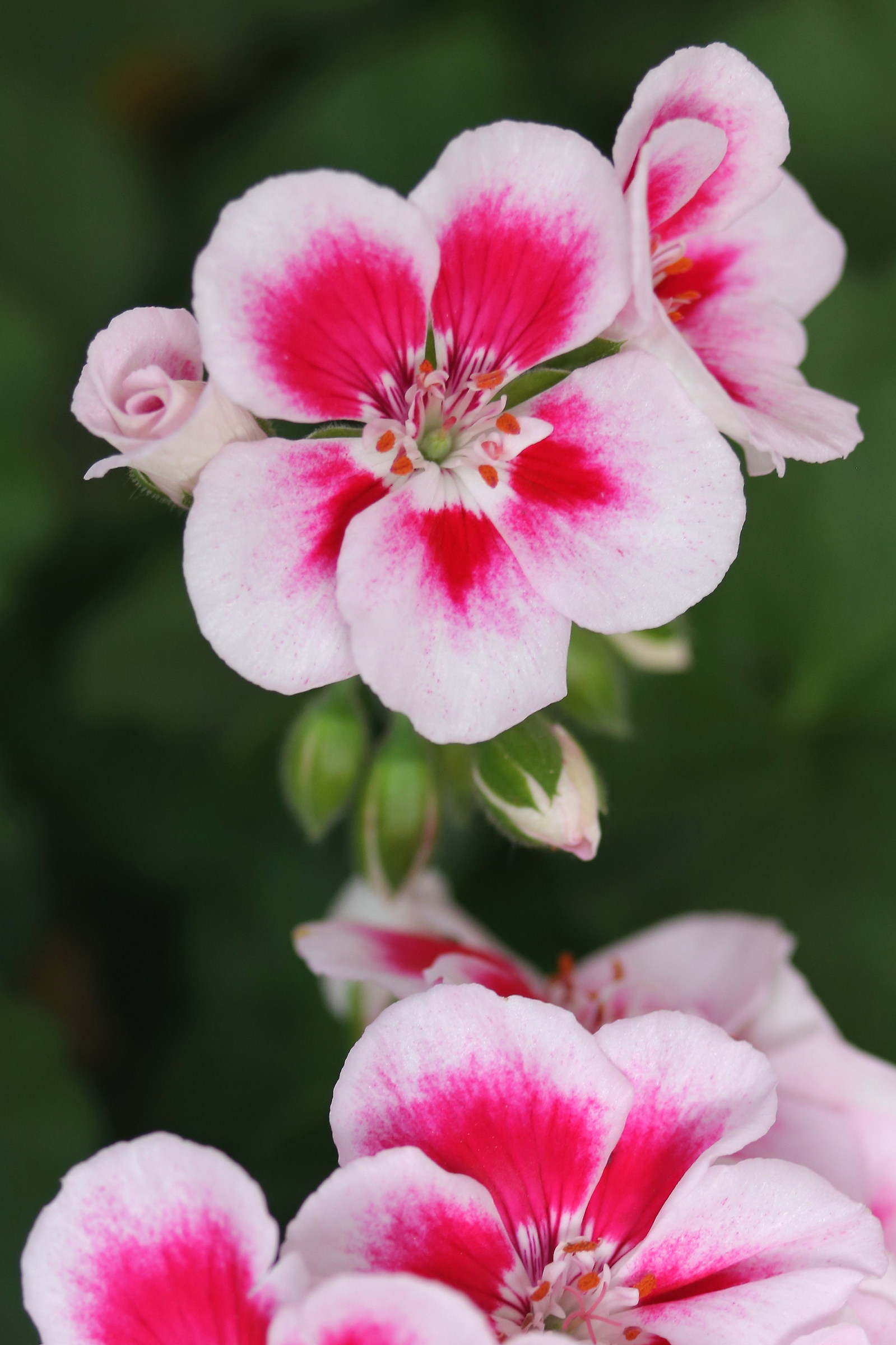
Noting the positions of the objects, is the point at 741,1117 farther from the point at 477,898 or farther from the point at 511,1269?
the point at 477,898

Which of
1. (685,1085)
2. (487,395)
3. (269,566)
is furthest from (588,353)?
(685,1085)

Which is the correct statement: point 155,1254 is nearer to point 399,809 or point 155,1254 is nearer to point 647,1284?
point 647,1284

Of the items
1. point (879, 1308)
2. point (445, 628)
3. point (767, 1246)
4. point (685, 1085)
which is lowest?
point (879, 1308)

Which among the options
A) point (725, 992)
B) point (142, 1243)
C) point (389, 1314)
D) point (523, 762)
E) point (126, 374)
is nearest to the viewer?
point (389, 1314)

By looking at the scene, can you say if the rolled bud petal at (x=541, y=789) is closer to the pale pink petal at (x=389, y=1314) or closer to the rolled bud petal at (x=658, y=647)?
the rolled bud petal at (x=658, y=647)

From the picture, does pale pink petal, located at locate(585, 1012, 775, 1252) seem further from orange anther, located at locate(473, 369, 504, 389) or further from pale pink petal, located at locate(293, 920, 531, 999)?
orange anther, located at locate(473, 369, 504, 389)

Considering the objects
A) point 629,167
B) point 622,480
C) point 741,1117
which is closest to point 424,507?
point 622,480

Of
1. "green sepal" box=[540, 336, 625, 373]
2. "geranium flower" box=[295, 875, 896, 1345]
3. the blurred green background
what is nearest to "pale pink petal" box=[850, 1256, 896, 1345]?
"geranium flower" box=[295, 875, 896, 1345]
